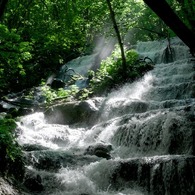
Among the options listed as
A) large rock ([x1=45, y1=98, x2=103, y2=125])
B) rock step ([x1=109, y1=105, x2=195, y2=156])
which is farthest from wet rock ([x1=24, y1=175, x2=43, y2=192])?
large rock ([x1=45, y1=98, x2=103, y2=125])

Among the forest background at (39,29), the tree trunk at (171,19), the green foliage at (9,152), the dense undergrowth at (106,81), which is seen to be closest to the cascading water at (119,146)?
the green foliage at (9,152)

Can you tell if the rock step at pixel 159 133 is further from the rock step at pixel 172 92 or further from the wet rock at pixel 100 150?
the rock step at pixel 172 92

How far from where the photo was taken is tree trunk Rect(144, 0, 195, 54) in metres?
1.36

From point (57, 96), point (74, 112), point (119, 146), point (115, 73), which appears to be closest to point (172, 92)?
point (115, 73)

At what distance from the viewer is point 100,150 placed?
8656 millimetres

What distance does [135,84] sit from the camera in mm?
16266

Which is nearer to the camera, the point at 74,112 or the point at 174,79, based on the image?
the point at 74,112

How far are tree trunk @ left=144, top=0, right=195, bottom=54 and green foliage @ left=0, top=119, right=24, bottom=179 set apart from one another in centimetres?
326

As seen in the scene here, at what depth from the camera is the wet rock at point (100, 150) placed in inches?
334

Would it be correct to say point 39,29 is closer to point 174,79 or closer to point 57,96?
point 174,79

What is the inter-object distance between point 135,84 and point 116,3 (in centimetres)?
510

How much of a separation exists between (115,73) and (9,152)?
12.9 metres

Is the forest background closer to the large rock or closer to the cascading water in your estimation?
the cascading water

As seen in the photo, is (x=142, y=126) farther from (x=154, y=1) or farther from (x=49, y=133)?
(x=154, y=1)
